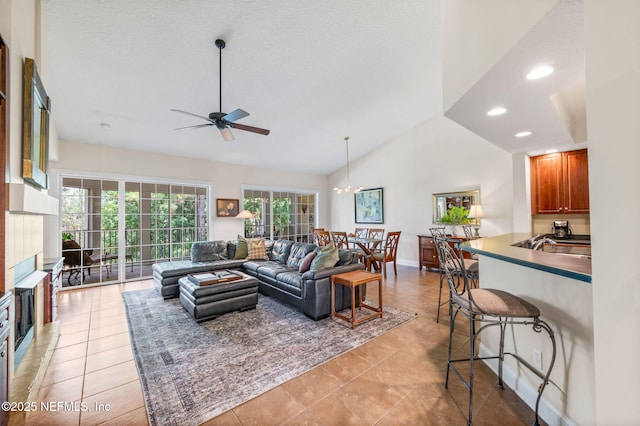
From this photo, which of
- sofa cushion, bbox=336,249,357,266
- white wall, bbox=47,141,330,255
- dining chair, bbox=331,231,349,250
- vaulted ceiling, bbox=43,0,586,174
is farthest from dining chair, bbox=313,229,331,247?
A: vaulted ceiling, bbox=43,0,586,174

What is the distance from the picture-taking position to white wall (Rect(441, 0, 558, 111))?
4.71 feet

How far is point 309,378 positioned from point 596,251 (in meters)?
1.98

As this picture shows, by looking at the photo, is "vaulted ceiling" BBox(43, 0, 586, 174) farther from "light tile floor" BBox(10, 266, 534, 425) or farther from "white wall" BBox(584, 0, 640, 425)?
"light tile floor" BBox(10, 266, 534, 425)

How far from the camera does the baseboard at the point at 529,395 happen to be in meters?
1.55

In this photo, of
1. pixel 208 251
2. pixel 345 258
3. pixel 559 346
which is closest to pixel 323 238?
pixel 208 251

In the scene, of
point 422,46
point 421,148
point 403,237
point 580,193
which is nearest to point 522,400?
point 580,193

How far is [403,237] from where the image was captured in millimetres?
6820

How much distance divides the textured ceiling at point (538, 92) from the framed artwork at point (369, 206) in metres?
3.93

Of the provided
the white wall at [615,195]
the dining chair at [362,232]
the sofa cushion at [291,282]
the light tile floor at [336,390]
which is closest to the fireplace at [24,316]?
the light tile floor at [336,390]

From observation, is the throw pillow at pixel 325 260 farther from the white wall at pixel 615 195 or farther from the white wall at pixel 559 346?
the white wall at pixel 615 195

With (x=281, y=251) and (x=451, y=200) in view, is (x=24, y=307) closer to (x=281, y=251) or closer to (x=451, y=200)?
(x=281, y=251)

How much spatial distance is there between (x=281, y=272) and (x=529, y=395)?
2.98 meters

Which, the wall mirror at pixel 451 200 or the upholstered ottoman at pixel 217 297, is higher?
the wall mirror at pixel 451 200

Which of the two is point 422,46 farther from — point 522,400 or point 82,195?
point 82,195
